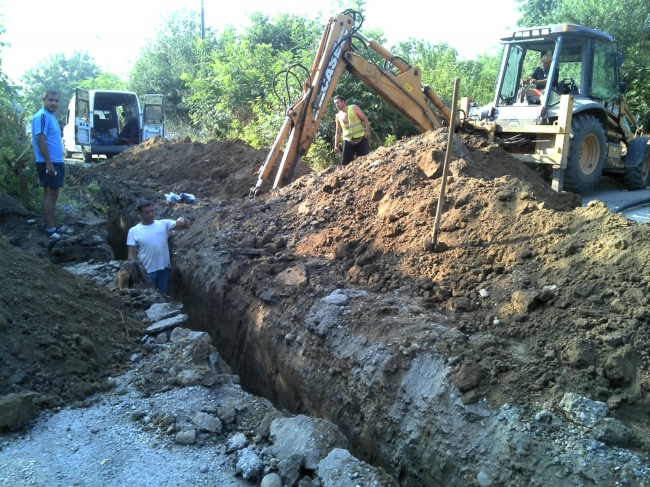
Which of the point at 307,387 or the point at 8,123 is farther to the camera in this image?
the point at 8,123

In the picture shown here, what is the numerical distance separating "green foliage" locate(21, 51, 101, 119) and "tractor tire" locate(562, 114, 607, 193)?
141 feet

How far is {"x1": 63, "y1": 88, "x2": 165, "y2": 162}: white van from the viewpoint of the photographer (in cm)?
1738

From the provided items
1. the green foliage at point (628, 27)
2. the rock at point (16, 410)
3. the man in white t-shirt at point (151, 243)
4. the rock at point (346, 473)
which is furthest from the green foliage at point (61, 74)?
the rock at point (346, 473)

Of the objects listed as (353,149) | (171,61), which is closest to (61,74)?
(171,61)

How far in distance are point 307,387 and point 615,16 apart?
808 inches

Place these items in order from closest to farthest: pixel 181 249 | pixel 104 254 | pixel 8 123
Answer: pixel 104 254
pixel 181 249
pixel 8 123

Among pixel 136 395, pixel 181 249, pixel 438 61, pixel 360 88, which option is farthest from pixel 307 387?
pixel 438 61

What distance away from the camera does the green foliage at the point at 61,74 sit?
4697 cm

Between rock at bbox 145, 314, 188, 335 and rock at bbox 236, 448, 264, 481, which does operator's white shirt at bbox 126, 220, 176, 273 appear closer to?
rock at bbox 145, 314, 188, 335

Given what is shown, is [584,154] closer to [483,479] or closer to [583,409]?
[583,409]

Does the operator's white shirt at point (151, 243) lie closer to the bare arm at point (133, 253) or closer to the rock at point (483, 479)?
the bare arm at point (133, 253)

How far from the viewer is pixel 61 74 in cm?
4994

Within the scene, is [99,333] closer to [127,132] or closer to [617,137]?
[617,137]

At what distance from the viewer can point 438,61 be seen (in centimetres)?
1806
